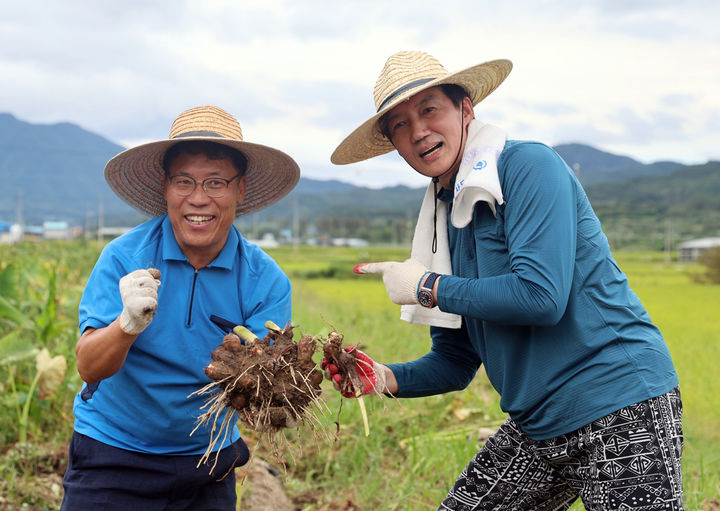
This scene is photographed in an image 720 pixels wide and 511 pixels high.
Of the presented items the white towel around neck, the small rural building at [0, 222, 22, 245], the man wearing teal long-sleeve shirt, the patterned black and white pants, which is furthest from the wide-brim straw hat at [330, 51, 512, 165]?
the small rural building at [0, 222, 22, 245]

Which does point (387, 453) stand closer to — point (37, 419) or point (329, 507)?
point (329, 507)

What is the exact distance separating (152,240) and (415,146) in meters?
1.02

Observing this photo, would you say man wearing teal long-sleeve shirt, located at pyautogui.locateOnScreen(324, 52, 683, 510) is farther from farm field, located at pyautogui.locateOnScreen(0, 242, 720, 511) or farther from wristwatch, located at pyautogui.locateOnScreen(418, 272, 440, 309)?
farm field, located at pyautogui.locateOnScreen(0, 242, 720, 511)

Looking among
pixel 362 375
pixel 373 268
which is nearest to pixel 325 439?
pixel 362 375

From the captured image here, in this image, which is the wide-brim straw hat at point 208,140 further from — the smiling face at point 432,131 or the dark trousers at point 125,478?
the dark trousers at point 125,478

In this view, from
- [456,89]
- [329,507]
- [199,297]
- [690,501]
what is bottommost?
[329,507]

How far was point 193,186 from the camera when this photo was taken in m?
2.30

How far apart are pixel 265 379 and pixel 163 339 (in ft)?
1.39

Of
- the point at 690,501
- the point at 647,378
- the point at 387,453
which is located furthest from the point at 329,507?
the point at 647,378

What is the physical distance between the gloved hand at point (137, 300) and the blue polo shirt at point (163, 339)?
210mm

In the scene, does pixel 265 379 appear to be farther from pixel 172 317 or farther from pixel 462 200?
pixel 462 200

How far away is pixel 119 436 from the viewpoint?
228 cm

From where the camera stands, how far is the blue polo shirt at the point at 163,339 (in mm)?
2242

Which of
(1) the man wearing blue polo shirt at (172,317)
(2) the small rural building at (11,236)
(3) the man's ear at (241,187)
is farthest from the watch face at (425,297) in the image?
(2) the small rural building at (11,236)
